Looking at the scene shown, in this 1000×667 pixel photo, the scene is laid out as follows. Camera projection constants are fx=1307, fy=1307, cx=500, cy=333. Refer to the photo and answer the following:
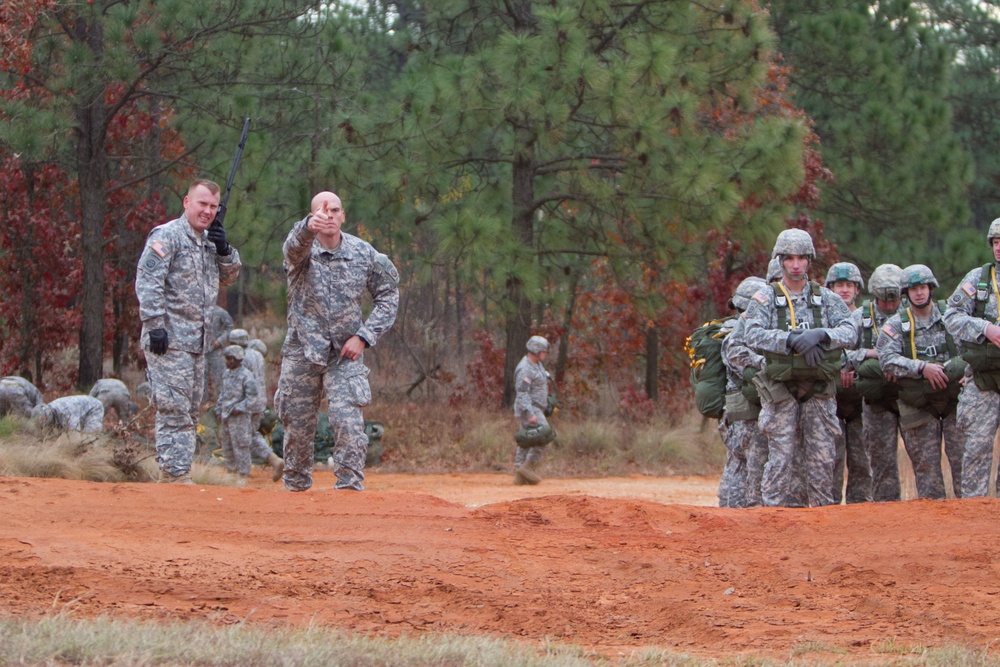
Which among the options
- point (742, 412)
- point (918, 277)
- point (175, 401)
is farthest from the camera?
point (742, 412)

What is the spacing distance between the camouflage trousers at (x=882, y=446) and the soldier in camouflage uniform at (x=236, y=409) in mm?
8557

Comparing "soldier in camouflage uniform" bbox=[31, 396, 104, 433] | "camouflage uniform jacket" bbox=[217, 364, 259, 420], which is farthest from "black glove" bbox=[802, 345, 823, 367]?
"camouflage uniform jacket" bbox=[217, 364, 259, 420]

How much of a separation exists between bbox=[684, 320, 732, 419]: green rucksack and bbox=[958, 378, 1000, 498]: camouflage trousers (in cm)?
193

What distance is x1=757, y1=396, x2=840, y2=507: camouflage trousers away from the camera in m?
9.35

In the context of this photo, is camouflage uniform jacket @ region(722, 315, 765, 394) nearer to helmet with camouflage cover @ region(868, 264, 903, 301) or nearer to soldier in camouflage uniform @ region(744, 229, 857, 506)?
soldier in camouflage uniform @ region(744, 229, 857, 506)

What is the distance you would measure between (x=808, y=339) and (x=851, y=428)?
7.88 feet

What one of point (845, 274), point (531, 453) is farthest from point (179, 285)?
point (531, 453)

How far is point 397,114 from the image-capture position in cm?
1941

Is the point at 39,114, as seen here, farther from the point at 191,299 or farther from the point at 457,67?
the point at 191,299

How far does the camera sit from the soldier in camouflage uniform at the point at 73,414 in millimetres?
14586

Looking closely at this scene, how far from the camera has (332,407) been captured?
8906mm

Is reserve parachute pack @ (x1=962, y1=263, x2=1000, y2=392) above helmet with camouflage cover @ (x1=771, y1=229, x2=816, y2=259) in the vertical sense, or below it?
below

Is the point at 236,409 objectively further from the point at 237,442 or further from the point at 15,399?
the point at 15,399

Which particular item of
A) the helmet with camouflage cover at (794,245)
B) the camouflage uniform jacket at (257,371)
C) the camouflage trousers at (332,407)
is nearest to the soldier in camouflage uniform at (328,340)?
the camouflage trousers at (332,407)
